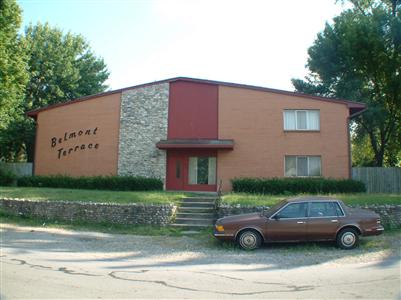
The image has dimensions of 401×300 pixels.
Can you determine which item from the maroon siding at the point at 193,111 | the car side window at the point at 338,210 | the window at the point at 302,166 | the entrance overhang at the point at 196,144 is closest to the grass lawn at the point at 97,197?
the entrance overhang at the point at 196,144

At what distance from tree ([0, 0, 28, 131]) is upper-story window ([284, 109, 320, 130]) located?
1628 cm

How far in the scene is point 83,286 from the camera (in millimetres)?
7367

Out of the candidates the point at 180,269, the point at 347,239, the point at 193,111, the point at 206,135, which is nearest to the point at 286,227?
the point at 347,239

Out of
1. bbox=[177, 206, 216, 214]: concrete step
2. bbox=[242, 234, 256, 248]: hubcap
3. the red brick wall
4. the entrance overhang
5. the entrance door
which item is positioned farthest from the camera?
the entrance door

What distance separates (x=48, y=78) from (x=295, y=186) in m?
24.4

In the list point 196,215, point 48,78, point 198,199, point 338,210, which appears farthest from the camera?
point 48,78

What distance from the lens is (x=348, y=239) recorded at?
11758 millimetres

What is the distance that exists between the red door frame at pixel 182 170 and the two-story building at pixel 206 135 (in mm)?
56

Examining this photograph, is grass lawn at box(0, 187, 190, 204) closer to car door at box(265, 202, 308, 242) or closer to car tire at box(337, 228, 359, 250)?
car door at box(265, 202, 308, 242)

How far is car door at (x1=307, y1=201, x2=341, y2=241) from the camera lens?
11773mm

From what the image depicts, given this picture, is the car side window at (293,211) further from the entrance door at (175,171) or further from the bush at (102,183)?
the entrance door at (175,171)

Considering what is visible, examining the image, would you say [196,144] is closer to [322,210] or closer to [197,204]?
[197,204]

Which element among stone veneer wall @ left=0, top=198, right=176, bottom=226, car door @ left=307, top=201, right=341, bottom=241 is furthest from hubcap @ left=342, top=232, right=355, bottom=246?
stone veneer wall @ left=0, top=198, right=176, bottom=226

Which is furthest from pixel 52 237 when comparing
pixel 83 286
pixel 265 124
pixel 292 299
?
pixel 265 124
